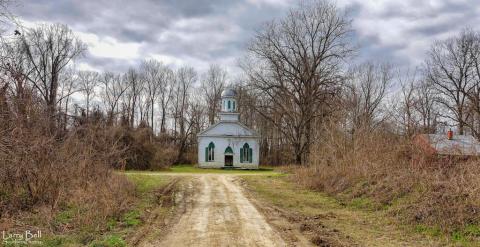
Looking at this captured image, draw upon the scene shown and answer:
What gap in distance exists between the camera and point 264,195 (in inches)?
724

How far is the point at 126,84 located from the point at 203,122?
12.0 meters

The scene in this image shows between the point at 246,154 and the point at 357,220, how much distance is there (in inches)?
1457

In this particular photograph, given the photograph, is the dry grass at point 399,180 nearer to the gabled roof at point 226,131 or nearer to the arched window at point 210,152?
the gabled roof at point 226,131

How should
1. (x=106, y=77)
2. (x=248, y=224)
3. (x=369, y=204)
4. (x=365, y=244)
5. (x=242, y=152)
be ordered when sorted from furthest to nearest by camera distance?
(x=106, y=77), (x=242, y=152), (x=369, y=204), (x=248, y=224), (x=365, y=244)

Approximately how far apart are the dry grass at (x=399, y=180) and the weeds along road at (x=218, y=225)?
381cm

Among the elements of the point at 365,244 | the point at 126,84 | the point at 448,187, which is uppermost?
the point at 126,84

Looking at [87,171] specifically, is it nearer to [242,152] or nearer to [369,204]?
[369,204]

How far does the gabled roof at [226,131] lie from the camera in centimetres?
4928

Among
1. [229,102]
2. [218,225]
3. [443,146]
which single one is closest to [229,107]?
[229,102]

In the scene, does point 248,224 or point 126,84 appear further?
point 126,84

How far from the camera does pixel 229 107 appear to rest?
2007 inches

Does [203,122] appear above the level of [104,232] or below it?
above

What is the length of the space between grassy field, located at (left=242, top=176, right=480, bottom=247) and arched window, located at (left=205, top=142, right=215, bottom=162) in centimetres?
3011

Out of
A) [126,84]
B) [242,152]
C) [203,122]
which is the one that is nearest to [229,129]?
[242,152]
